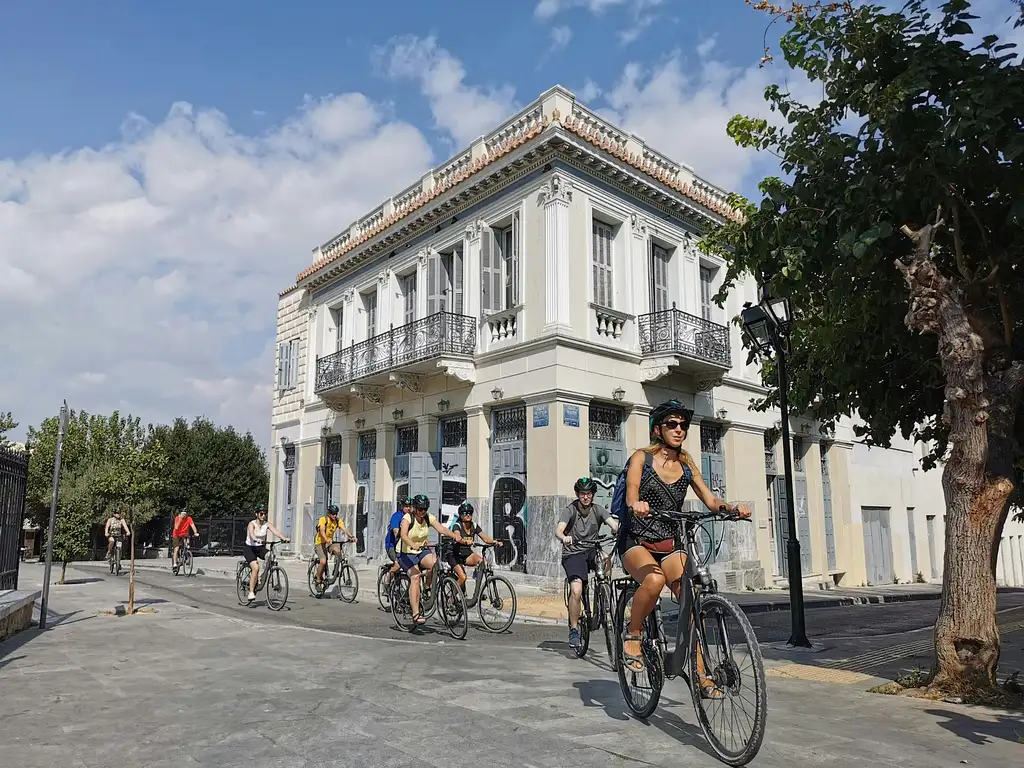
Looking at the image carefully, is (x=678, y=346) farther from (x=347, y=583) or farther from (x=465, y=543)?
(x=465, y=543)

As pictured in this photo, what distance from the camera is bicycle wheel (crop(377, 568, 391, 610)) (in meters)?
11.4

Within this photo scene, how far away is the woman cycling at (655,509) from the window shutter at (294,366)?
75.9 feet

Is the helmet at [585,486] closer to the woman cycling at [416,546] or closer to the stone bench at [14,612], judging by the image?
the woman cycling at [416,546]

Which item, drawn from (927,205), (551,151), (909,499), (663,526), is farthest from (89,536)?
(909,499)

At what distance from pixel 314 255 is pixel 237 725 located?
24221mm

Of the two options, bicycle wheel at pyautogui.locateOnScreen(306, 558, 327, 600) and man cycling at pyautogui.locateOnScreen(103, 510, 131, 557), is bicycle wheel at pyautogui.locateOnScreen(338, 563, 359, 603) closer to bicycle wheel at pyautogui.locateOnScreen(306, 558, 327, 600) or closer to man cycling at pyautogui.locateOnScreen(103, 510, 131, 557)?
bicycle wheel at pyautogui.locateOnScreen(306, 558, 327, 600)

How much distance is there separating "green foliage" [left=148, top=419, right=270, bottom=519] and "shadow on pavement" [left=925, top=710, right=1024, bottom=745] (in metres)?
36.6

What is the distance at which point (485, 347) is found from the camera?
18656 mm

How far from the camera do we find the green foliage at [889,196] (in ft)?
20.5

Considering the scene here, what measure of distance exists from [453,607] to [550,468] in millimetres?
7168

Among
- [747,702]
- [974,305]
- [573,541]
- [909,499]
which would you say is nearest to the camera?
[747,702]

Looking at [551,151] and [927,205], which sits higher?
[551,151]

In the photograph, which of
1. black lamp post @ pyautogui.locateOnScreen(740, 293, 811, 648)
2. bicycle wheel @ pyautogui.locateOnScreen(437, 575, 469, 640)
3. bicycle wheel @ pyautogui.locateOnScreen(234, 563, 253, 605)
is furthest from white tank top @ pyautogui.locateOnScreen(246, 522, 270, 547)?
black lamp post @ pyautogui.locateOnScreen(740, 293, 811, 648)

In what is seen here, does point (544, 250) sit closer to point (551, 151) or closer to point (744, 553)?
point (551, 151)
